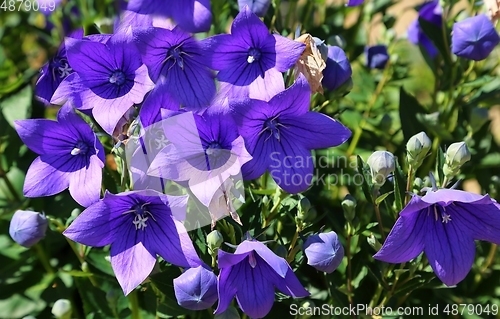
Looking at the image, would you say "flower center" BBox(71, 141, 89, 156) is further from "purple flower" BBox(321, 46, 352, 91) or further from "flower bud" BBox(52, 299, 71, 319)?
"purple flower" BBox(321, 46, 352, 91)

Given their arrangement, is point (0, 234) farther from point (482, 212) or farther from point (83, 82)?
point (482, 212)

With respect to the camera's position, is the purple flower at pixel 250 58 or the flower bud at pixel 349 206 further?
the flower bud at pixel 349 206

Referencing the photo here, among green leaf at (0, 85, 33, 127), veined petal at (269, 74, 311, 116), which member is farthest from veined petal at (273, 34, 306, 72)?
green leaf at (0, 85, 33, 127)

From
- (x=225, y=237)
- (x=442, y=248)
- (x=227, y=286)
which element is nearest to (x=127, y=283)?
(x=227, y=286)

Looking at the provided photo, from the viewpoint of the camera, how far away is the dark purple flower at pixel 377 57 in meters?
2.14

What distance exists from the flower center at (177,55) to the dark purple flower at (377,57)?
0.92 m

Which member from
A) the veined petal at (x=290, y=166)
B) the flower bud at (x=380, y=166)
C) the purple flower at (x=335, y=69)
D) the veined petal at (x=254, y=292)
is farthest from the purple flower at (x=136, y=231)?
the purple flower at (x=335, y=69)

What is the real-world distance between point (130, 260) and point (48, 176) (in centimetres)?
30

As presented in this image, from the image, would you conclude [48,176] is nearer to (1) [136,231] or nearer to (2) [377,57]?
(1) [136,231]

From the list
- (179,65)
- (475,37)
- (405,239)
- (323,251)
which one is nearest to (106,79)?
(179,65)

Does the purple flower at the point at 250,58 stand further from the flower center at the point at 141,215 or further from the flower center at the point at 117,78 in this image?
the flower center at the point at 141,215

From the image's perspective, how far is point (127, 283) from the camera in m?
1.32

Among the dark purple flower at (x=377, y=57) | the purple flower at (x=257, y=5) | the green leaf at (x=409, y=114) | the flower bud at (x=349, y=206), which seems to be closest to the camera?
the flower bud at (x=349, y=206)

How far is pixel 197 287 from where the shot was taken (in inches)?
50.8
